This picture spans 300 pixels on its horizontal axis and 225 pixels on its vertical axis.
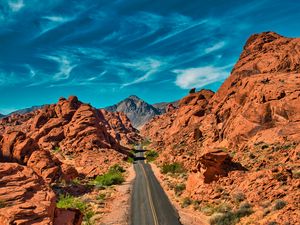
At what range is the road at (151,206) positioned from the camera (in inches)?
1062

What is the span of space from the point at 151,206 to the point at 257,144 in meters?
16.9

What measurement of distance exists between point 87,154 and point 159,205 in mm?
46619

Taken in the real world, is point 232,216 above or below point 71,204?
below

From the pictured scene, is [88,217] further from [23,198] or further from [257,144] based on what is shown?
[257,144]

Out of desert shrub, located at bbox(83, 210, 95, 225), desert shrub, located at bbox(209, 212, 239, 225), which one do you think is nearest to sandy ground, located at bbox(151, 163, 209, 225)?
desert shrub, located at bbox(209, 212, 239, 225)

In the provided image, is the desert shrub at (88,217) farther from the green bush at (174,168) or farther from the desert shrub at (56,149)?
Answer: the desert shrub at (56,149)

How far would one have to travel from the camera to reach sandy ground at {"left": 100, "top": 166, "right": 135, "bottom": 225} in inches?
1099

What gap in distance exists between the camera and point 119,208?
3275 centimetres

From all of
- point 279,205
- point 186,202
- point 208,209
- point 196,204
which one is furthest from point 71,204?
point 279,205

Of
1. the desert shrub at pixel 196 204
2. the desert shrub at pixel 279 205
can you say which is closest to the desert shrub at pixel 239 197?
the desert shrub at pixel 196 204

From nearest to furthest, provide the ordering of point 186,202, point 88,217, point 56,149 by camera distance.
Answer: point 88,217
point 186,202
point 56,149

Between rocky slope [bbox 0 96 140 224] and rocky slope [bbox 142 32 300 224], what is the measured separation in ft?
51.5

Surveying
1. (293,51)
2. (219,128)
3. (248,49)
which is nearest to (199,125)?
(219,128)

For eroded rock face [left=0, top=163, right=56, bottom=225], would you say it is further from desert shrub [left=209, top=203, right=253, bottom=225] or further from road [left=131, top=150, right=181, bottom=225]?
desert shrub [left=209, top=203, right=253, bottom=225]
